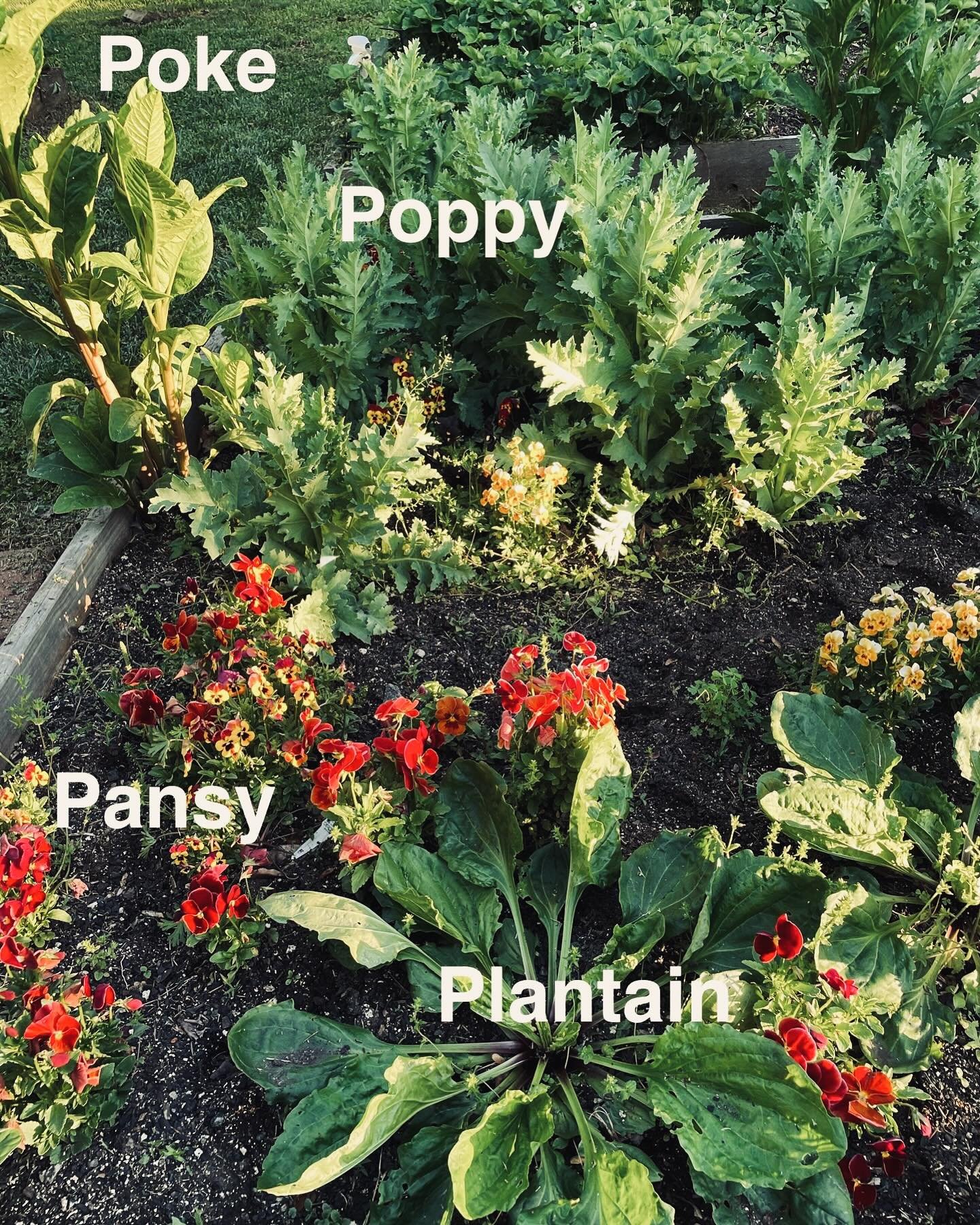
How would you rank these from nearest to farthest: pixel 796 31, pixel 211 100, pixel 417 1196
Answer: pixel 417 1196, pixel 796 31, pixel 211 100

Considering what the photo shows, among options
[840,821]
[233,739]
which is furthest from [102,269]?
[840,821]

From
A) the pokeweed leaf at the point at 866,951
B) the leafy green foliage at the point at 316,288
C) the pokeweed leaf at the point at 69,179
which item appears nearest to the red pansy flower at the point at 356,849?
the pokeweed leaf at the point at 866,951

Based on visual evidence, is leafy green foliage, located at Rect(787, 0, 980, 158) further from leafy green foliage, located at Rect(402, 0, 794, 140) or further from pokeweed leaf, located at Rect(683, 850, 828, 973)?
pokeweed leaf, located at Rect(683, 850, 828, 973)

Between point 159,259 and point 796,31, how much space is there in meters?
4.42

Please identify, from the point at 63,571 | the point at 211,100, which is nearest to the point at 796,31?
the point at 211,100

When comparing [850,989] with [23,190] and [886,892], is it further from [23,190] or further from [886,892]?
[23,190]

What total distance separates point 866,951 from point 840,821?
1.03ft

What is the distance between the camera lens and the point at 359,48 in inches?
278

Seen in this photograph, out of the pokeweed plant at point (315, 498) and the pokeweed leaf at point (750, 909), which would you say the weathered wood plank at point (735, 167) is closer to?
the pokeweed plant at point (315, 498)

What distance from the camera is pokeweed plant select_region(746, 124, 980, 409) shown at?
12.2 feet

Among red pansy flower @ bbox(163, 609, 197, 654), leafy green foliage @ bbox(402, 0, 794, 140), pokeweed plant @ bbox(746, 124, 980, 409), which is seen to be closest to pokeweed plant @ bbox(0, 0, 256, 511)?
red pansy flower @ bbox(163, 609, 197, 654)

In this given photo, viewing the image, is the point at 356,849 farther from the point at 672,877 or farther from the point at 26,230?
the point at 26,230

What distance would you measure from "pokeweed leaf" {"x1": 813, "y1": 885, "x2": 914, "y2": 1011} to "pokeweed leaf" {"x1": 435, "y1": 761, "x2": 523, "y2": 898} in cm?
80

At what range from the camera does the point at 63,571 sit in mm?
3549
